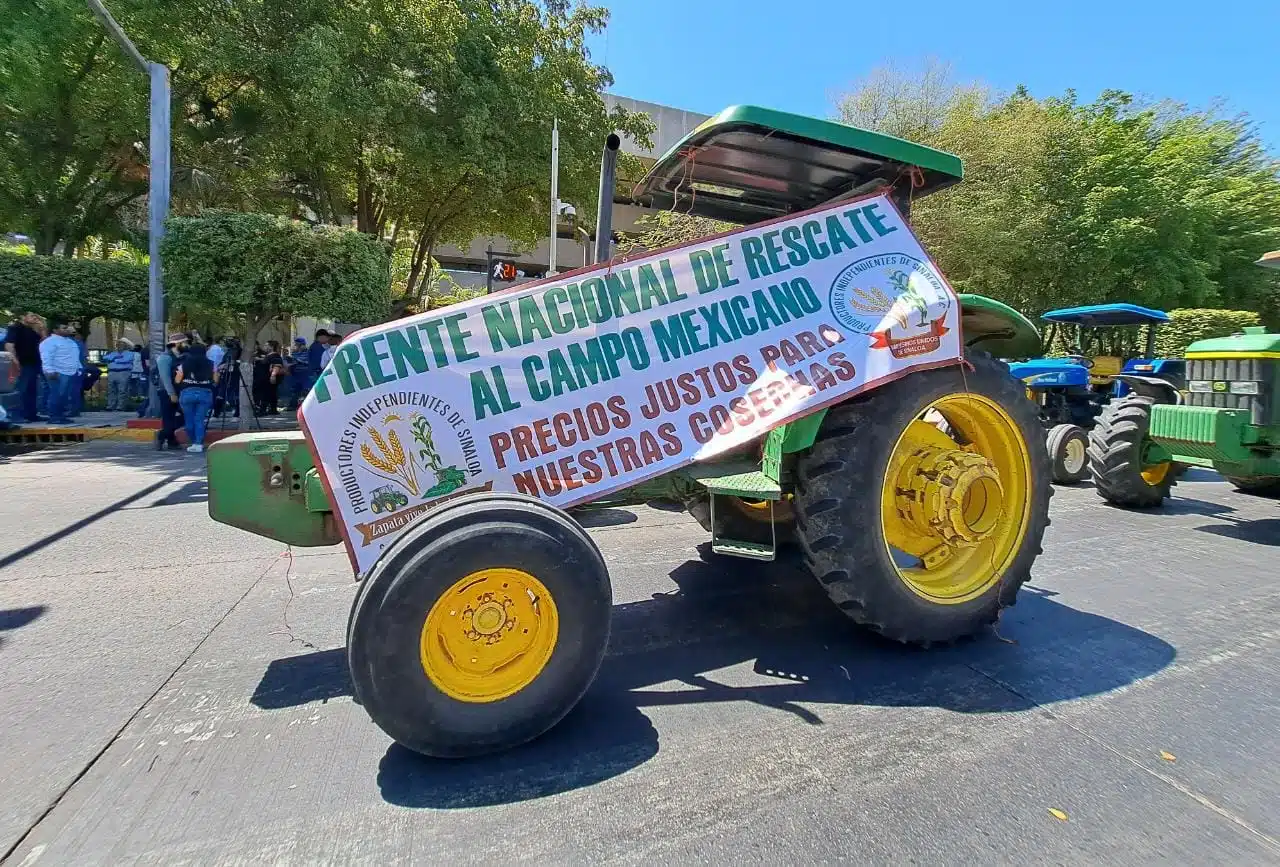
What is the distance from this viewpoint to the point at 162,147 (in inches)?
481

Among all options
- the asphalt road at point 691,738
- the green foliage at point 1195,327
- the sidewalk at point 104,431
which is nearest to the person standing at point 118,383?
the sidewalk at point 104,431

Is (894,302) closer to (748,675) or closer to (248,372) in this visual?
(748,675)

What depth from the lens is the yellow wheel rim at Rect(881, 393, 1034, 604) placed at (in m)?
3.47

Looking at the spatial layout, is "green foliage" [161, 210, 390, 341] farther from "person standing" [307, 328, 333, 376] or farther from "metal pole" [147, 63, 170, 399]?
"person standing" [307, 328, 333, 376]

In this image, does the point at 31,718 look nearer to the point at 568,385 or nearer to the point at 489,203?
the point at 568,385

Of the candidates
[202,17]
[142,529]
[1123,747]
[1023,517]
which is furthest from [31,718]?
[202,17]

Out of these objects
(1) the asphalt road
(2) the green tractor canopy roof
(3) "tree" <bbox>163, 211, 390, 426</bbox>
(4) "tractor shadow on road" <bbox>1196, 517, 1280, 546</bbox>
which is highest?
(3) "tree" <bbox>163, 211, 390, 426</bbox>

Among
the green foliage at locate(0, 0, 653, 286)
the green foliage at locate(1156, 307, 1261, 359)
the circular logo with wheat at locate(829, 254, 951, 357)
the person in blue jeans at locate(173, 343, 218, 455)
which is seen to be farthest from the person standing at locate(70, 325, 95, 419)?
the green foliage at locate(1156, 307, 1261, 359)

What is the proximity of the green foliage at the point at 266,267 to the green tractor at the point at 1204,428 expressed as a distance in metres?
11.7

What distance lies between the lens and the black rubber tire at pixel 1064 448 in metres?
8.48

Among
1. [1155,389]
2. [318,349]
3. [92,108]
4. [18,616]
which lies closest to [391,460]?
[18,616]

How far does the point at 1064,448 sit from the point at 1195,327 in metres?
12.8

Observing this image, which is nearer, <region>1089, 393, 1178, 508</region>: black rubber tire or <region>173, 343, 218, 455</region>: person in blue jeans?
<region>1089, 393, 1178, 508</region>: black rubber tire

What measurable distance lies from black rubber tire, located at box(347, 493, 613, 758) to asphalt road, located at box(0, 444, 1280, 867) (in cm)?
18
